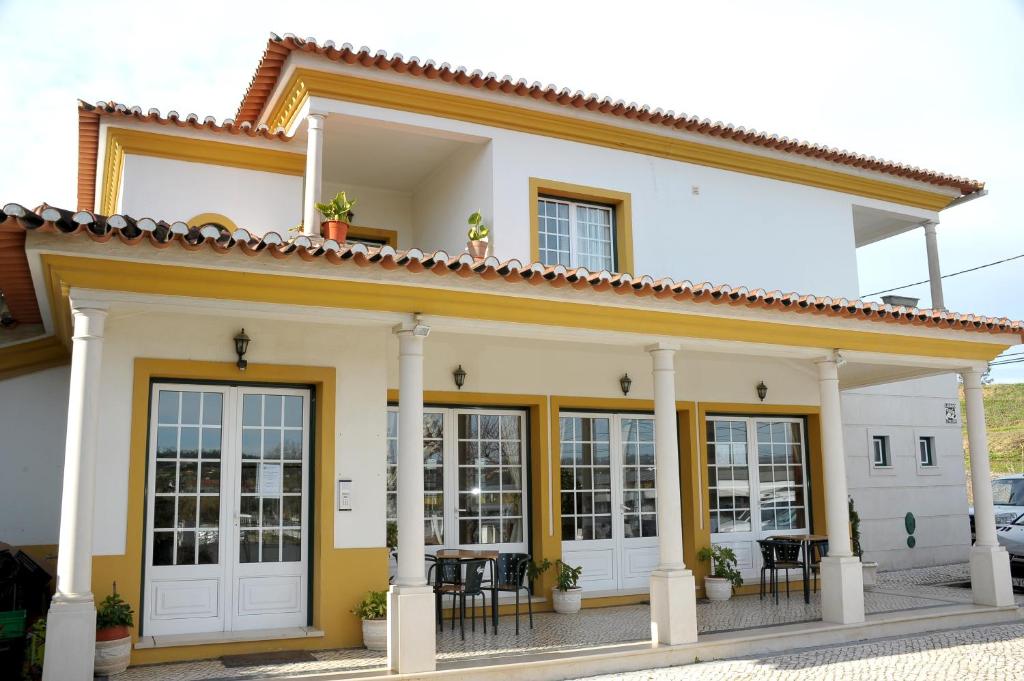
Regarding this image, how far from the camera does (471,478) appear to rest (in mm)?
10500

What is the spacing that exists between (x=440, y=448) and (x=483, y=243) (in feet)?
8.55

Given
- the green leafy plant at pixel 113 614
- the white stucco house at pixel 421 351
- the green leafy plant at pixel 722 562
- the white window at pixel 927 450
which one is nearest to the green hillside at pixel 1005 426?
the white window at pixel 927 450

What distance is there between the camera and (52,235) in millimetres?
6262

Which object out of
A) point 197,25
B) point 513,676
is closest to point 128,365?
point 197,25

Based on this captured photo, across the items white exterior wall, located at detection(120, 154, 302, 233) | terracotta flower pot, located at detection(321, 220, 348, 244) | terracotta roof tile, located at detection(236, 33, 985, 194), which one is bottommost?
terracotta flower pot, located at detection(321, 220, 348, 244)

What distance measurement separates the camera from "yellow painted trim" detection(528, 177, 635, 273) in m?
10.7

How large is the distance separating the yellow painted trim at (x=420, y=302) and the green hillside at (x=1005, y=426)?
26385 mm

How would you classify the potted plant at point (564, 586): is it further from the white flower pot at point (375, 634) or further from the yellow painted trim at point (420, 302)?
the yellow painted trim at point (420, 302)

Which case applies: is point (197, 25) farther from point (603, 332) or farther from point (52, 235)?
point (603, 332)

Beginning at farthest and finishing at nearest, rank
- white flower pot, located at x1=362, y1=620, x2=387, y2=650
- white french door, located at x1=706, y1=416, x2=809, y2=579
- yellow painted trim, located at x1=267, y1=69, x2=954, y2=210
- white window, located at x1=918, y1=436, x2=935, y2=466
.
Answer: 1. white window, located at x1=918, y1=436, x2=935, y2=466
2. white french door, located at x1=706, y1=416, x2=809, y2=579
3. yellow painted trim, located at x1=267, y1=69, x2=954, y2=210
4. white flower pot, located at x1=362, y1=620, x2=387, y2=650

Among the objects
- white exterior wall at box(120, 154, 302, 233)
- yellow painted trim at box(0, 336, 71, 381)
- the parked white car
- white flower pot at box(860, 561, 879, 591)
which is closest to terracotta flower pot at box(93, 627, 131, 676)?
yellow painted trim at box(0, 336, 71, 381)

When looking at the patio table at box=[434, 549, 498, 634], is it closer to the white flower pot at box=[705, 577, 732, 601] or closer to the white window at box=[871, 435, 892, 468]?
the white flower pot at box=[705, 577, 732, 601]

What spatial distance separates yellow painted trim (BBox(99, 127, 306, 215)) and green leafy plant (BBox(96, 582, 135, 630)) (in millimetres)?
4685

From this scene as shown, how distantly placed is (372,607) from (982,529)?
7640 mm
